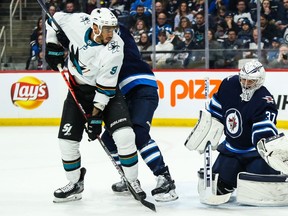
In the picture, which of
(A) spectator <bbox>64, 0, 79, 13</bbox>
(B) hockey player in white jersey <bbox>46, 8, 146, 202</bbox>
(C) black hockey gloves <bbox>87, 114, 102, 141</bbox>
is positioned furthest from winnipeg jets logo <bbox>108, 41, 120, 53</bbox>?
(A) spectator <bbox>64, 0, 79, 13</bbox>

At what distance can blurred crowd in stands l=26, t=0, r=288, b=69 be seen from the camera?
9.44 metres

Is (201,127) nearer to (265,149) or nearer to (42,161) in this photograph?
(265,149)

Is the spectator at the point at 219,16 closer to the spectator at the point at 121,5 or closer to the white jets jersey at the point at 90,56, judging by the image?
the spectator at the point at 121,5

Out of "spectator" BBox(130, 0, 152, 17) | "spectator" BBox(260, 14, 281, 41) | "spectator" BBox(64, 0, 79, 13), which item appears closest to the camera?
"spectator" BBox(260, 14, 281, 41)

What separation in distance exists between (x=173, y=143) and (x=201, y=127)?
295cm

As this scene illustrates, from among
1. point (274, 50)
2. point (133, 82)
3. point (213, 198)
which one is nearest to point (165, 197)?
point (213, 198)

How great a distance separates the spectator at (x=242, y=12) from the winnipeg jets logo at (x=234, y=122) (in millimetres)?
4971

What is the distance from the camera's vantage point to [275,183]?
15.0 feet

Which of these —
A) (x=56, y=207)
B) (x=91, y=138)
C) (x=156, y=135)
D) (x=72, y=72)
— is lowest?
(x=156, y=135)

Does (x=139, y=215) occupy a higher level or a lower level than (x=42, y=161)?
higher

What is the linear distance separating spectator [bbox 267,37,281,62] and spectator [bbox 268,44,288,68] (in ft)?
0.14

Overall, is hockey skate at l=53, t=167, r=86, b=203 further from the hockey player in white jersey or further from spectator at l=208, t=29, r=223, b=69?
spectator at l=208, t=29, r=223, b=69

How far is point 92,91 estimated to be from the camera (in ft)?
16.0

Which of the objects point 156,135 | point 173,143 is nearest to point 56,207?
point 173,143
